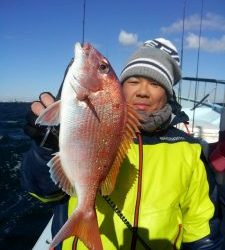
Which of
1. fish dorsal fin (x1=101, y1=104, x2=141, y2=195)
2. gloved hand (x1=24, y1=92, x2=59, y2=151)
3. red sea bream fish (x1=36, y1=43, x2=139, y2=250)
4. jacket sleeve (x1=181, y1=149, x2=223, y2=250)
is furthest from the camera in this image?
jacket sleeve (x1=181, y1=149, x2=223, y2=250)

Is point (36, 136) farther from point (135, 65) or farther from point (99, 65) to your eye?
point (135, 65)

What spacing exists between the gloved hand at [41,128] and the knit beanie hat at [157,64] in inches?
37.1

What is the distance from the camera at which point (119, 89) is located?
1.92 metres

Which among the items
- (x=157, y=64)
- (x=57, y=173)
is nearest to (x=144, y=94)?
(x=157, y=64)

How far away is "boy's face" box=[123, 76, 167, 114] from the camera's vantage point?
2.75 metres

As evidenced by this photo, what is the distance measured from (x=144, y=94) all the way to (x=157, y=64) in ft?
1.14

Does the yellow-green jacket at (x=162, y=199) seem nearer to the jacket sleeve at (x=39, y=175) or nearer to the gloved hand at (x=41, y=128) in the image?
the jacket sleeve at (x=39, y=175)

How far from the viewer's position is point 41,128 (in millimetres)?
2121

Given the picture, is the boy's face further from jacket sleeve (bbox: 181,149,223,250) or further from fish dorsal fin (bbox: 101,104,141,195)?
fish dorsal fin (bbox: 101,104,141,195)

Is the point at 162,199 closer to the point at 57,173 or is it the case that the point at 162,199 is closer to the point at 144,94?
the point at 144,94

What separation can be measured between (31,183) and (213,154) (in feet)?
7.78

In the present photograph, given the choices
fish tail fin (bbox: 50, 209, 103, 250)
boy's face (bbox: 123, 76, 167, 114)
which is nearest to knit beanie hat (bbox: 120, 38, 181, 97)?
boy's face (bbox: 123, 76, 167, 114)

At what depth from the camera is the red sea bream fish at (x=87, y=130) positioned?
185 centimetres

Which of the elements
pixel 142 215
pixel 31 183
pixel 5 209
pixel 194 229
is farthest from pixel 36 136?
pixel 5 209
